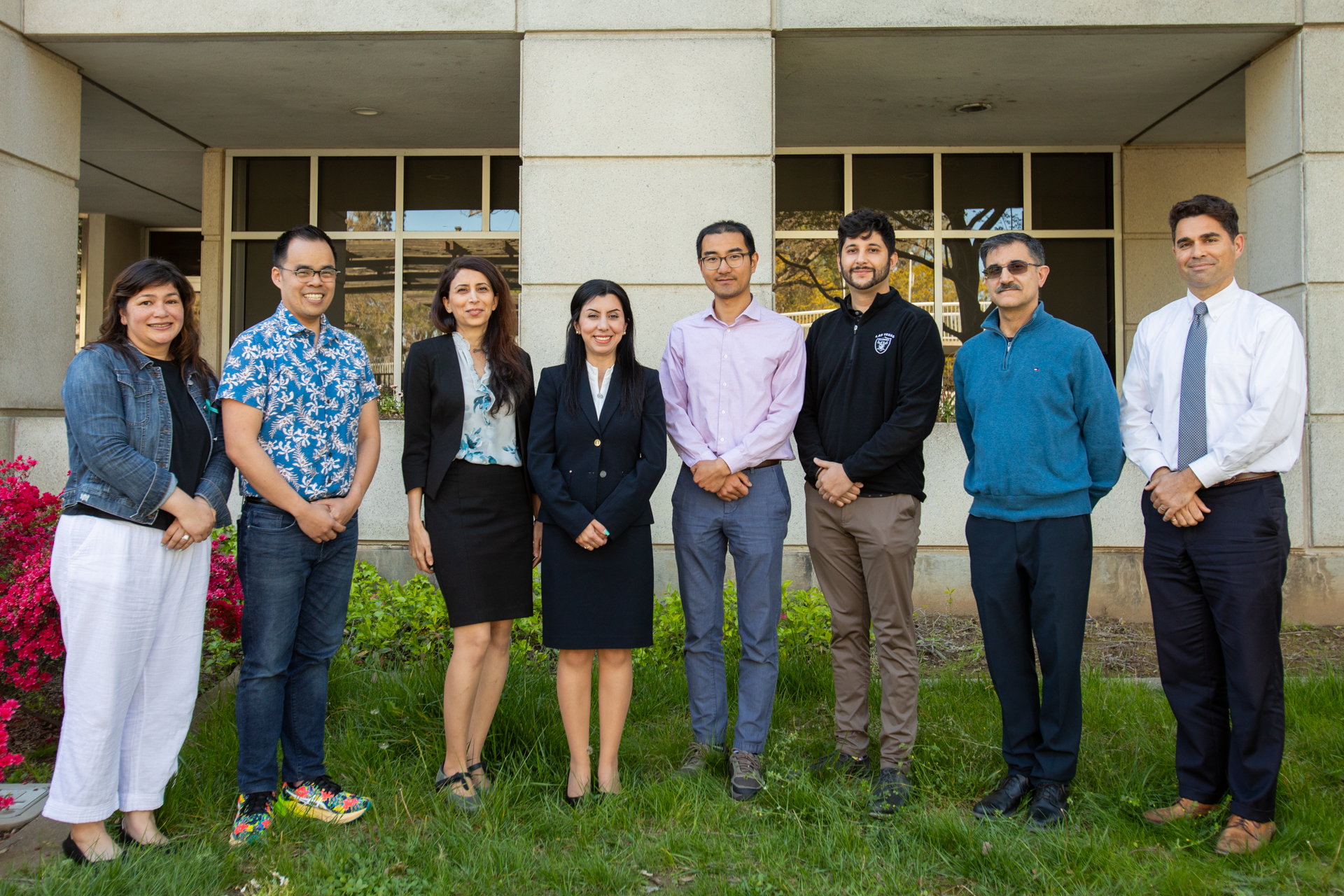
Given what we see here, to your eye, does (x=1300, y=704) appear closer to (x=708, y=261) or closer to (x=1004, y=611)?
(x=1004, y=611)

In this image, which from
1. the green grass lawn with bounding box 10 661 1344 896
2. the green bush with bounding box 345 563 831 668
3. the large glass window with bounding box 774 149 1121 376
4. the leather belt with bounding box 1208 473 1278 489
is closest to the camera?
the green grass lawn with bounding box 10 661 1344 896

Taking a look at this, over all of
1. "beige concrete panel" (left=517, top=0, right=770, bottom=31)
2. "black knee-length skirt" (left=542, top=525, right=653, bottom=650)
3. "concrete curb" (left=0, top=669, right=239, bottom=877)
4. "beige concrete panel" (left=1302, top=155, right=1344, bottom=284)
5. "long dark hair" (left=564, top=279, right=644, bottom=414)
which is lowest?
"concrete curb" (left=0, top=669, right=239, bottom=877)

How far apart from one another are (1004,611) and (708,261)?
182 centimetres

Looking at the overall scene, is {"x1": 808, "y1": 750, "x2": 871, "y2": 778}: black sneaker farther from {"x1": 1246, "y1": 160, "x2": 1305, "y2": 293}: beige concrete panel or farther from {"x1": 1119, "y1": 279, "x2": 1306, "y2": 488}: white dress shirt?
{"x1": 1246, "y1": 160, "x2": 1305, "y2": 293}: beige concrete panel

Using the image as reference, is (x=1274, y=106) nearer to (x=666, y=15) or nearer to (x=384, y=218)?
(x=666, y=15)

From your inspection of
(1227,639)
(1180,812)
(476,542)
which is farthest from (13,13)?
(1180,812)

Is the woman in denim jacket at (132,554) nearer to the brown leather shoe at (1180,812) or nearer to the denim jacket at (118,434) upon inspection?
the denim jacket at (118,434)

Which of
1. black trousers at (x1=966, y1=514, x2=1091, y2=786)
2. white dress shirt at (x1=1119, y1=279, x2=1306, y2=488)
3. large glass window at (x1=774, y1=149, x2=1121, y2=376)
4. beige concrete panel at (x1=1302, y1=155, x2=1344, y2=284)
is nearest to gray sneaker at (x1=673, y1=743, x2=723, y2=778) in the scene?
black trousers at (x1=966, y1=514, x2=1091, y2=786)

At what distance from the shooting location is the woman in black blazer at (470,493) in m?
3.41

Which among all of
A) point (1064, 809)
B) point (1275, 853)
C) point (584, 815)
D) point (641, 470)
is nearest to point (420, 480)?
point (641, 470)

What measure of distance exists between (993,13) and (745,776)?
219 inches

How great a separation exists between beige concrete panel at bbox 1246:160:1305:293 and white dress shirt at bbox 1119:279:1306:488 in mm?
3864

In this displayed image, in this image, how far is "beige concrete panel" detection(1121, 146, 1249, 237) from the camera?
919cm

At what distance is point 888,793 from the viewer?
3.38m
